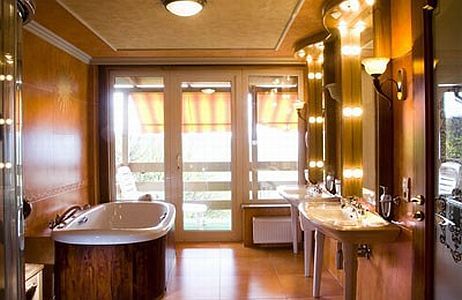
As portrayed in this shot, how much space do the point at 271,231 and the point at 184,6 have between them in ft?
10.4

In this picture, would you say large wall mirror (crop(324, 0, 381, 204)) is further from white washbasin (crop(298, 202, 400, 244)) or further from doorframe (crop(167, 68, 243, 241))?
doorframe (crop(167, 68, 243, 241))

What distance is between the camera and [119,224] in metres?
5.14

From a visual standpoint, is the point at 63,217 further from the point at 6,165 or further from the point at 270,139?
the point at 270,139

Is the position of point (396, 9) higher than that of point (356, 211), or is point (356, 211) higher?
point (396, 9)

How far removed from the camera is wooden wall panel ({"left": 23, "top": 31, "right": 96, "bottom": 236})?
371 centimetres

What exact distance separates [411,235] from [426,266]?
10.3 inches

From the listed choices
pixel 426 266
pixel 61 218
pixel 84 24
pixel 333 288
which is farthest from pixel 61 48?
pixel 426 266

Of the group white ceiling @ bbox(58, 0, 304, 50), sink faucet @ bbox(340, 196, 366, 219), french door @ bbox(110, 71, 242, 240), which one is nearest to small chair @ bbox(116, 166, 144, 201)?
french door @ bbox(110, 71, 242, 240)

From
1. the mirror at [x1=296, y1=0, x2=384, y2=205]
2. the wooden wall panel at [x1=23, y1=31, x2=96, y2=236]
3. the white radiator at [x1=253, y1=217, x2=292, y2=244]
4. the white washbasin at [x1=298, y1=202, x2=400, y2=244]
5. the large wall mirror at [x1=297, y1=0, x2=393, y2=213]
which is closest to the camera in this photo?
the white washbasin at [x1=298, y1=202, x2=400, y2=244]

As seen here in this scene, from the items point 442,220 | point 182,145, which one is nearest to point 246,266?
point 182,145

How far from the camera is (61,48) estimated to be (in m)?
4.45

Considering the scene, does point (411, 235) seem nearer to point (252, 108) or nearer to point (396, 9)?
point (396, 9)

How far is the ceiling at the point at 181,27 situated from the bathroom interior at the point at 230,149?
1.1 inches

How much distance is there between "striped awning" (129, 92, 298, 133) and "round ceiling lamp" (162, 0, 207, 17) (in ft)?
7.99
